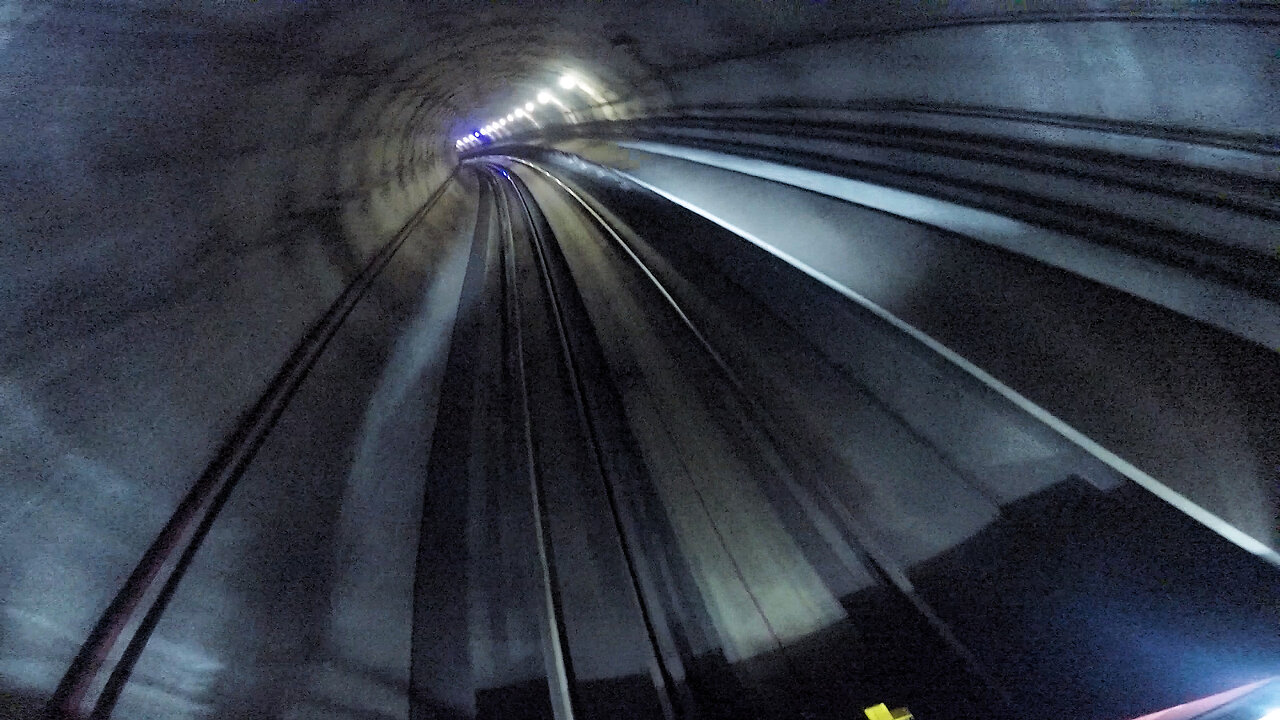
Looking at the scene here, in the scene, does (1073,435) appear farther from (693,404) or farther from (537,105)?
(537,105)

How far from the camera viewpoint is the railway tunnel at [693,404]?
3.44 meters

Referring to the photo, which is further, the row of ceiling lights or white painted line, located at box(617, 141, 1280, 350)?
the row of ceiling lights

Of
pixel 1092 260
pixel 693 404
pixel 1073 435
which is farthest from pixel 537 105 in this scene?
pixel 1073 435

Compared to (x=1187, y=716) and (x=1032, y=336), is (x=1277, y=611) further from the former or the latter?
(x=1032, y=336)

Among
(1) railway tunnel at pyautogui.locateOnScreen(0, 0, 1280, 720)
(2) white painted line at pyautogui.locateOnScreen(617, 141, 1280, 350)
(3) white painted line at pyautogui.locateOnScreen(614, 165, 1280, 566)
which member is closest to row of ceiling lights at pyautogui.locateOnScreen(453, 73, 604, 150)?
(1) railway tunnel at pyautogui.locateOnScreen(0, 0, 1280, 720)

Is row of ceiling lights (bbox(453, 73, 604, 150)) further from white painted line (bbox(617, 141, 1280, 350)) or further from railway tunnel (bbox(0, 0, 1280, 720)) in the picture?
white painted line (bbox(617, 141, 1280, 350))

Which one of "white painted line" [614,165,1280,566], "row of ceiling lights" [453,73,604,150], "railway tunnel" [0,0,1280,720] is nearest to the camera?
"railway tunnel" [0,0,1280,720]

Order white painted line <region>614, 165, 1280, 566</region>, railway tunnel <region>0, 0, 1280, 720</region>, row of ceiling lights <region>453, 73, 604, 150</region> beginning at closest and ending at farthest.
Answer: railway tunnel <region>0, 0, 1280, 720</region>
white painted line <region>614, 165, 1280, 566</region>
row of ceiling lights <region>453, 73, 604, 150</region>

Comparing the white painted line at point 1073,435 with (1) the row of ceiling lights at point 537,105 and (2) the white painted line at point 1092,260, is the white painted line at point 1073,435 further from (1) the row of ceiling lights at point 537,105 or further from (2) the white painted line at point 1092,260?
(1) the row of ceiling lights at point 537,105

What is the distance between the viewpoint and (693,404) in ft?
22.9

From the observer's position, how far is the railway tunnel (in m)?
3.44

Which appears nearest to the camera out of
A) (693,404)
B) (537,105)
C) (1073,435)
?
(1073,435)

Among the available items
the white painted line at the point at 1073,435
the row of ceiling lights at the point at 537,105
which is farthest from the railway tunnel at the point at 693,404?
the row of ceiling lights at the point at 537,105

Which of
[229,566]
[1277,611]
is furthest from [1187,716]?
[229,566]
